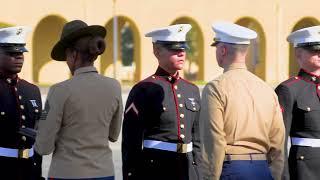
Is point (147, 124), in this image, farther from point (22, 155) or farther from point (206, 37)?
point (206, 37)

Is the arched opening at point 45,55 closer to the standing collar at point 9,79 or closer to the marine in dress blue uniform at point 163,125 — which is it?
the standing collar at point 9,79

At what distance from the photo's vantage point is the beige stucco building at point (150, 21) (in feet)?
93.9

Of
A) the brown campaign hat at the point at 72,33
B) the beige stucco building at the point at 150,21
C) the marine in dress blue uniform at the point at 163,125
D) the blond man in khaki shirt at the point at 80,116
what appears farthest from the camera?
the beige stucco building at the point at 150,21

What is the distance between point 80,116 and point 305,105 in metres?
1.66

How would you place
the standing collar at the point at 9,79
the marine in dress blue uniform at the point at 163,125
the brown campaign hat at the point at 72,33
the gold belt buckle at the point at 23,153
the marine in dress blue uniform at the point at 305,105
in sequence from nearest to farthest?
the brown campaign hat at the point at 72,33 < the marine in dress blue uniform at the point at 163,125 < the marine in dress blue uniform at the point at 305,105 < the gold belt buckle at the point at 23,153 < the standing collar at the point at 9,79

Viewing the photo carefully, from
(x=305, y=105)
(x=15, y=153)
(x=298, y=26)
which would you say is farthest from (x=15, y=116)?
(x=298, y=26)

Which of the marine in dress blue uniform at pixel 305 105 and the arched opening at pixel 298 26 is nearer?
the marine in dress blue uniform at pixel 305 105

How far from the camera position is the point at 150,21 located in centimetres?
3122

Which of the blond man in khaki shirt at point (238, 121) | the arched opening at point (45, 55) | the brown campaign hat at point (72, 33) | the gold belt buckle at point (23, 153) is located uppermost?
the brown campaign hat at point (72, 33)

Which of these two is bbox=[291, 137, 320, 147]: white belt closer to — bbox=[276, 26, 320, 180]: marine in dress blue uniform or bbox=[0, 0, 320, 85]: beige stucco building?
bbox=[276, 26, 320, 180]: marine in dress blue uniform

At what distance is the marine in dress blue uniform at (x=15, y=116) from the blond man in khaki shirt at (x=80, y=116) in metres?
0.74

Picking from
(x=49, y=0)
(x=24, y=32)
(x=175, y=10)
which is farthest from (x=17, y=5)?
(x=24, y=32)

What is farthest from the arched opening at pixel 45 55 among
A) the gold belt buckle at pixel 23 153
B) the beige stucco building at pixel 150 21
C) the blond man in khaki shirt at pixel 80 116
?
the blond man in khaki shirt at pixel 80 116

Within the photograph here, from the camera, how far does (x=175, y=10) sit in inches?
1251
